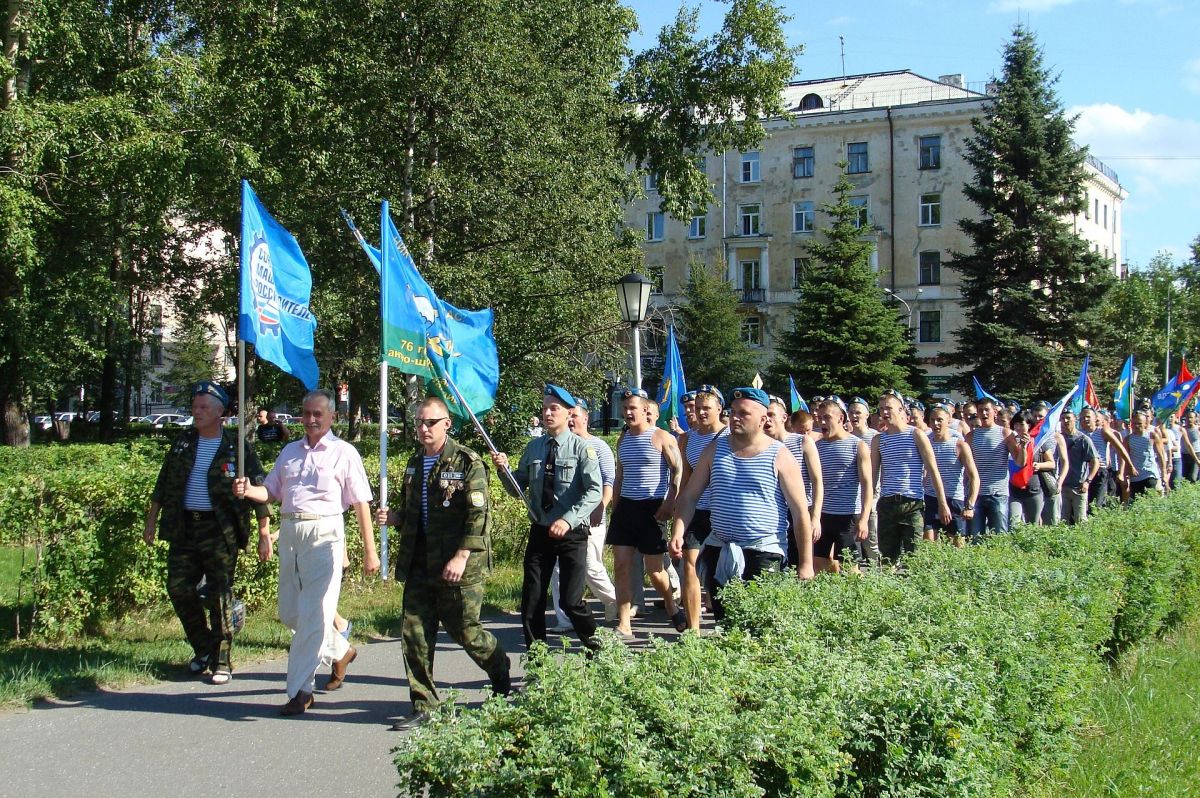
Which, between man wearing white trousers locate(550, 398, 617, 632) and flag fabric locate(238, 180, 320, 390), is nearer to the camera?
flag fabric locate(238, 180, 320, 390)

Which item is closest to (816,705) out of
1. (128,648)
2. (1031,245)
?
(128,648)

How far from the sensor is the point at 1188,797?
529 centimetres

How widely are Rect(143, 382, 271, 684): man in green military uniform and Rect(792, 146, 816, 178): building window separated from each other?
54865 mm

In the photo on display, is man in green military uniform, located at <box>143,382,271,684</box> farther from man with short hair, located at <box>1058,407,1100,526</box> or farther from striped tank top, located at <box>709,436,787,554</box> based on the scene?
man with short hair, located at <box>1058,407,1100,526</box>

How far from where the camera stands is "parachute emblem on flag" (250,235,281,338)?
736 centimetres

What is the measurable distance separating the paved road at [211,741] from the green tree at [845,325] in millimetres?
31534

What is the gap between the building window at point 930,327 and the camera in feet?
185

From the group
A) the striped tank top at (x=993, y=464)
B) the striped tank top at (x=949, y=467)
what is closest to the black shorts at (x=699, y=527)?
the striped tank top at (x=949, y=467)

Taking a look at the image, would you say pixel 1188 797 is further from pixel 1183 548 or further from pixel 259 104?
pixel 259 104

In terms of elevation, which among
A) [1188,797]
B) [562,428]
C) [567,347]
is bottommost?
[1188,797]

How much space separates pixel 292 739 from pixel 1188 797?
4699 millimetres

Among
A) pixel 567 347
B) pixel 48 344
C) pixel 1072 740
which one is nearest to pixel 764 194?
pixel 567 347

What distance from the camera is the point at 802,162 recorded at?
58.9 metres

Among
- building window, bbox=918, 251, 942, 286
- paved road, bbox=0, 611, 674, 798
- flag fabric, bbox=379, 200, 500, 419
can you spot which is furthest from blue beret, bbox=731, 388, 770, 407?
building window, bbox=918, 251, 942, 286
